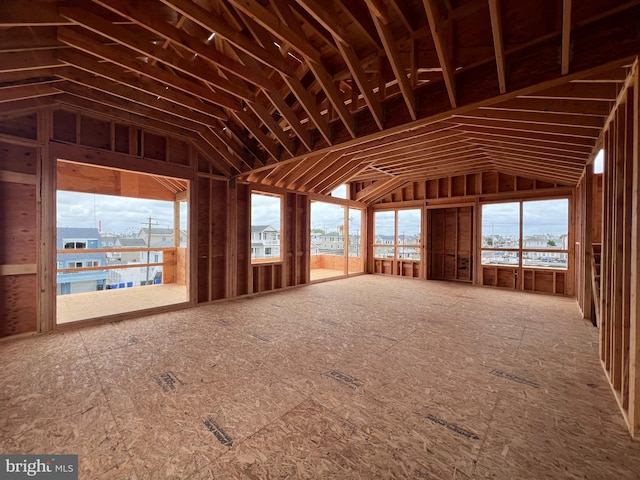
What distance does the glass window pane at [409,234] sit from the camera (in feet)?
→ 33.5

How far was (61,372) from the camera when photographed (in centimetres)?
301

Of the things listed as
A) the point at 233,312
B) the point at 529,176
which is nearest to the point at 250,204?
the point at 233,312

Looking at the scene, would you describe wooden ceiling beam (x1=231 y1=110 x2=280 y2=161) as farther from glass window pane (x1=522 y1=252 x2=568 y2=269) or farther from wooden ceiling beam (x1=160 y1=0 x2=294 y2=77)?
glass window pane (x1=522 y1=252 x2=568 y2=269)

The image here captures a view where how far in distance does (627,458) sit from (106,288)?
1011cm

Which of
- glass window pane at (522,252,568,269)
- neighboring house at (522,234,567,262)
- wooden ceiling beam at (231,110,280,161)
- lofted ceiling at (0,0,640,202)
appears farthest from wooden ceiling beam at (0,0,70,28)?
glass window pane at (522,252,568,269)

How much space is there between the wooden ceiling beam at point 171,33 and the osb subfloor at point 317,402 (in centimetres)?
361

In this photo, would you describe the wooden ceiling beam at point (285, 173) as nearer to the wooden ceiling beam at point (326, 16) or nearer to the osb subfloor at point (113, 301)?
the osb subfloor at point (113, 301)

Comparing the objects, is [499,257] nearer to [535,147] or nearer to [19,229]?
[535,147]

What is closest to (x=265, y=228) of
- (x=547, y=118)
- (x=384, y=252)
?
(x=384, y=252)

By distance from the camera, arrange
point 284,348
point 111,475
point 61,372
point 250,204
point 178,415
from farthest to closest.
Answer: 1. point 250,204
2. point 284,348
3. point 61,372
4. point 178,415
5. point 111,475

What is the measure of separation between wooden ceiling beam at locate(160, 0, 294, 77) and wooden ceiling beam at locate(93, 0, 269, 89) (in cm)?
36

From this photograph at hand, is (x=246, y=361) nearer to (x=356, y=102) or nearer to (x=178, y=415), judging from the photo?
(x=178, y=415)

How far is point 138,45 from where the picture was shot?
297 centimetres

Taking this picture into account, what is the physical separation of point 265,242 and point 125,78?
6.87m
